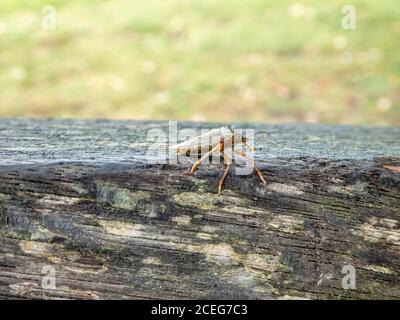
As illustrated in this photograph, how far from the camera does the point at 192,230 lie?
1.62 m

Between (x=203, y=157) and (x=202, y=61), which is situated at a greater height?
(x=202, y=61)

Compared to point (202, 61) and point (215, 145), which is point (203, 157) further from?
point (202, 61)

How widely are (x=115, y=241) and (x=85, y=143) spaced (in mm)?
580

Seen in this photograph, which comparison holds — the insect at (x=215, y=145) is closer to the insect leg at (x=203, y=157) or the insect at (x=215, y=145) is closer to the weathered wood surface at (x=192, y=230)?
the insect leg at (x=203, y=157)

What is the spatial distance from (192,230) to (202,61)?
7451 mm

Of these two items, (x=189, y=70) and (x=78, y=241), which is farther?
(x=189, y=70)

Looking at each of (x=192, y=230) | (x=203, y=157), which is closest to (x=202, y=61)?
(x=203, y=157)

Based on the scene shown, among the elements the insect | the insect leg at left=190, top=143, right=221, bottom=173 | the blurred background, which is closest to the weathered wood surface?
the insect leg at left=190, top=143, right=221, bottom=173

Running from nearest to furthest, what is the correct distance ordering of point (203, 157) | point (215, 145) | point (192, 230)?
point (192, 230) → point (203, 157) → point (215, 145)

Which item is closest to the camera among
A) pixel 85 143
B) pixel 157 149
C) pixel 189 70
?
pixel 157 149

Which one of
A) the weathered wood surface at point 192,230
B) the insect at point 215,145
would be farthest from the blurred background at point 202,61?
the weathered wood surface at point 192,230
